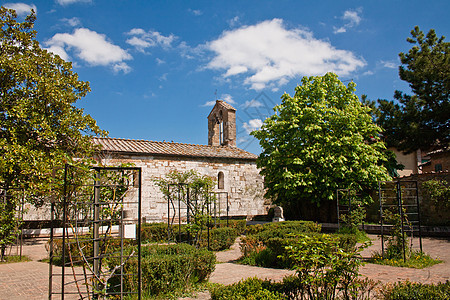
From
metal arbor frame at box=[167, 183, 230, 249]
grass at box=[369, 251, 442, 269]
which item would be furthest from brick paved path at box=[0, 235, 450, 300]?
metal arbor frame at box=[167, 183, 230, 249]

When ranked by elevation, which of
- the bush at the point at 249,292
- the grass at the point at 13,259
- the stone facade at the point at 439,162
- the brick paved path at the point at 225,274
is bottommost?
the grass at the point at 13,259

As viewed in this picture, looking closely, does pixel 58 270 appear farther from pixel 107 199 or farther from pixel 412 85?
pixel 412 85

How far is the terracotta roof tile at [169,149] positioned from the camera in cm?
1875

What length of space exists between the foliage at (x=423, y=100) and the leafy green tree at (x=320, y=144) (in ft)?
3.62

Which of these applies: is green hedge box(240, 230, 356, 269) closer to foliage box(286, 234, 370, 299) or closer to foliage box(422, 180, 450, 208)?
foliage box(286, 234, 370, 299)

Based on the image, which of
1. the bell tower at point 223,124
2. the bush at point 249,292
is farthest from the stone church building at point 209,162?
the bush at point 249,292

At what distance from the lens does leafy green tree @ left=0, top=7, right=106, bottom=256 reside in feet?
37.7

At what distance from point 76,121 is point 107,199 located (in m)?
10.1

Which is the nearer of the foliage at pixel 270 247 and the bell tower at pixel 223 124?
the foliage at pixel 270 247

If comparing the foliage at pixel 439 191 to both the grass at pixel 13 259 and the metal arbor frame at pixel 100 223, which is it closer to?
the metal arbor frame at pixel 100 223

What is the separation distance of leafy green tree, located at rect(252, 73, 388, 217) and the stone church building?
387 cm

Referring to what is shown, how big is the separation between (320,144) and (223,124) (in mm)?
8711

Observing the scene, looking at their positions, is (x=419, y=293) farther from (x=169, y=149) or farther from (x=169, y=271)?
(x=169, y=149)

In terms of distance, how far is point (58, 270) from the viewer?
348 inches
